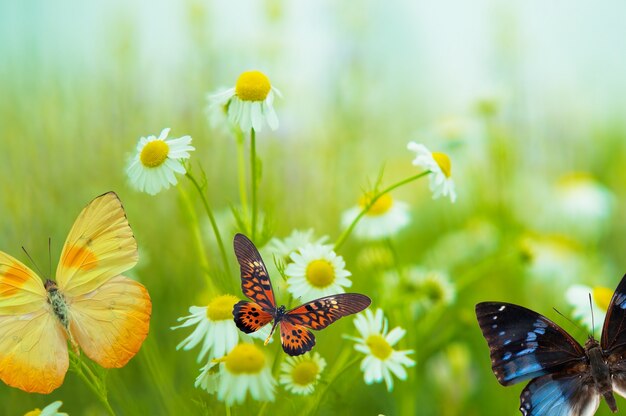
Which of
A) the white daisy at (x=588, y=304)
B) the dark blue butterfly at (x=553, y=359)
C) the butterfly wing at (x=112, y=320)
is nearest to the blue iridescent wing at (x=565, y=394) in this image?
the dark blue butterfly at (x=553, y=359)

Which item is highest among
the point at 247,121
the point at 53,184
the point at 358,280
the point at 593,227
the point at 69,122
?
the point at 247,121

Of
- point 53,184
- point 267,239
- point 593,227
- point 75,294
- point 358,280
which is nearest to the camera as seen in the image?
point 75,294

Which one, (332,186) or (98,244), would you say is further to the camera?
(332,186)

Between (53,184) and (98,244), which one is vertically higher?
(98,244)

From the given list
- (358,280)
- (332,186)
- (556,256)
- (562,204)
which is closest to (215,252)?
(358,280)

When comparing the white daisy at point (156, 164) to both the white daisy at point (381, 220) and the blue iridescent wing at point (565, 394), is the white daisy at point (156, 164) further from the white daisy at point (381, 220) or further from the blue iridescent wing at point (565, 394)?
the blue iridescent wing at point (565, 394)

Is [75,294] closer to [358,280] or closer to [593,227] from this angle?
[358,280]
